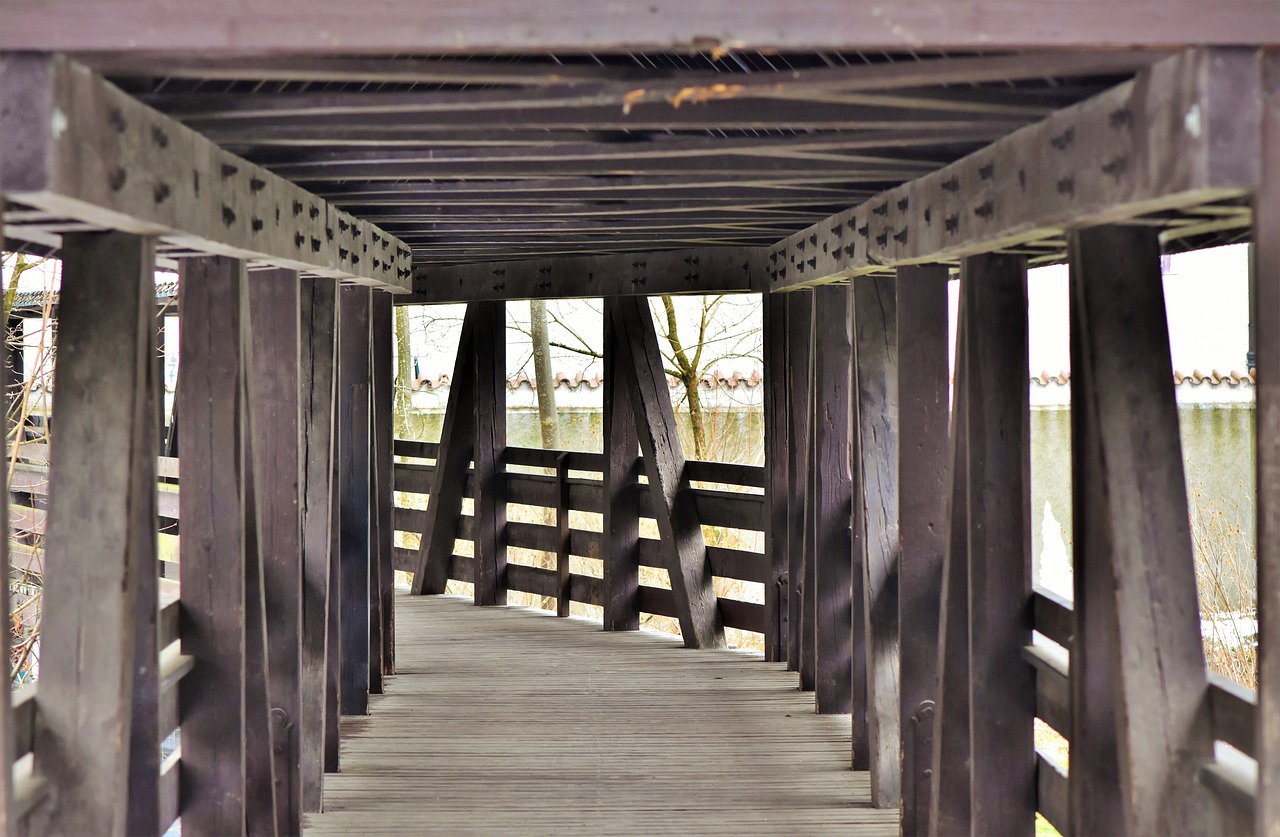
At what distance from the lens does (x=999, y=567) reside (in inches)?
126

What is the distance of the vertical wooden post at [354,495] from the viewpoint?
18.2 feet

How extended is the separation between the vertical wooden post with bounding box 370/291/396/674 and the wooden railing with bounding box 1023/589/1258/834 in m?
3.72

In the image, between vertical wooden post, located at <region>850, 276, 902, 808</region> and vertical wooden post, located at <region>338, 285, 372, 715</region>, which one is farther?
vertical wooden post, located at <region>338, 285, 372, 715</region>

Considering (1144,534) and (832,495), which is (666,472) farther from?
(1144,534)

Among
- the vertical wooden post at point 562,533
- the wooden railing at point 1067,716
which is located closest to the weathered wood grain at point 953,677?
the wooden railing at point 1067,716

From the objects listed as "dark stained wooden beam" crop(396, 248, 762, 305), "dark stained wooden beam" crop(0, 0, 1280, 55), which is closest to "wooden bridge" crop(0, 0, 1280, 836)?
"dark stained wooden beam" crop(0, 0, 1280, 55)

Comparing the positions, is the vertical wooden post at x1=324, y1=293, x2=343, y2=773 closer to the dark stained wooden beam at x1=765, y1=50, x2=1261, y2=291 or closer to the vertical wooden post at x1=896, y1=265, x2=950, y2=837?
the vertical wooden post at x1=896, y1=265, x2=950, y2=837

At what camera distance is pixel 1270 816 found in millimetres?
2023

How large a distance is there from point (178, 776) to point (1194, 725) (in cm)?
247

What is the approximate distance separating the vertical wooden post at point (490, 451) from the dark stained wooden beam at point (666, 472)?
1.12 meters

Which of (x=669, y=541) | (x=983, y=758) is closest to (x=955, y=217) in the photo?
(x=983, y=758)

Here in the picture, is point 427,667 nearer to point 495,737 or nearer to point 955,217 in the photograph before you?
point 495,737

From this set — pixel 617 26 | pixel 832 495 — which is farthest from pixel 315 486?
pixel 617 26

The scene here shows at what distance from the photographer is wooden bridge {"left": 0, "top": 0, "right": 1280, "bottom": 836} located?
1945 millimetres
